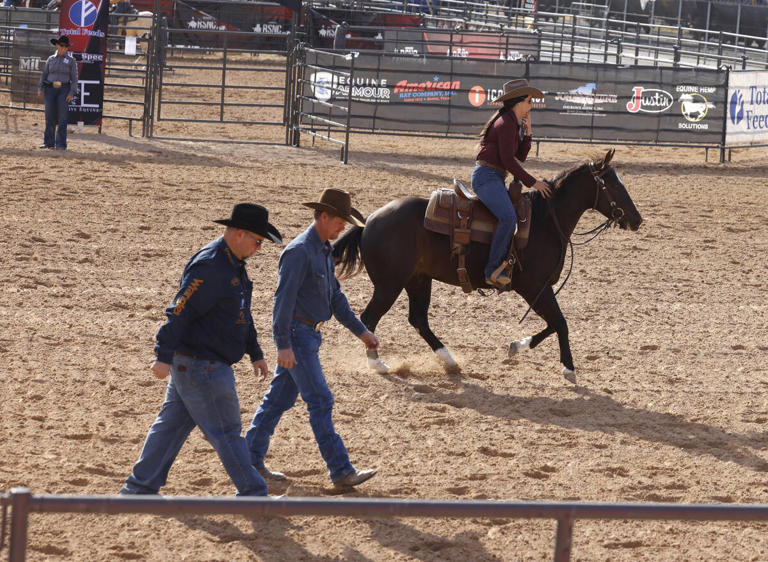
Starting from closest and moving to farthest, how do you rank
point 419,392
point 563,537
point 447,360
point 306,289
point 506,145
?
point 563,537 < point 306,289 < point 419,392 < point 506,145 < point 447,360

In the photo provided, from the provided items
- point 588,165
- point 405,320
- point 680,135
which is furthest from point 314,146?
point 588,165

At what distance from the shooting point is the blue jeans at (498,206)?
8148mm

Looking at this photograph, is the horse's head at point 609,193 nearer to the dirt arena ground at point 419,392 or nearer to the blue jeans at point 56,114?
the dirt arena ground at point 419,392

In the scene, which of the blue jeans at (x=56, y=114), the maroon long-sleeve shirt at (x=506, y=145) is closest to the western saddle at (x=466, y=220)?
the maroon long-sleeve shirt at (x=506, y=145)

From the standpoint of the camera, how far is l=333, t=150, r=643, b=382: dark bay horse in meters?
8.27

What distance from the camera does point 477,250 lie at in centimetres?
840

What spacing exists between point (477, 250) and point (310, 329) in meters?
2.90

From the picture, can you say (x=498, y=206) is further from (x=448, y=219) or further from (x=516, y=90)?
(x=516, y=90)

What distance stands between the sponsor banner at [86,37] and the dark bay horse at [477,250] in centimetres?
1197

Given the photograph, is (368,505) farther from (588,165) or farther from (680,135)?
(680,135)

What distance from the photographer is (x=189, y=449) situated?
6.35 m

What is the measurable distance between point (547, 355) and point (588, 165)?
5.67 ft

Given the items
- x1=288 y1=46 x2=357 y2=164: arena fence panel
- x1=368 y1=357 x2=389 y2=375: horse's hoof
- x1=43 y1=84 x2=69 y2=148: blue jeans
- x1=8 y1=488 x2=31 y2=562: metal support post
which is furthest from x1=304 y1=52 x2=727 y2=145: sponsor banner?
x1=8 y1=488 x2=31 y2=562: metal support post

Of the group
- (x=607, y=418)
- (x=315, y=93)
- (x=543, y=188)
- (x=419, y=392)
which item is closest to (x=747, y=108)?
(x=315, y=93)
